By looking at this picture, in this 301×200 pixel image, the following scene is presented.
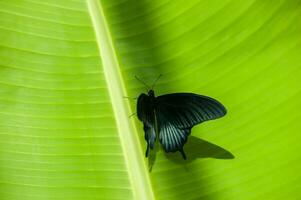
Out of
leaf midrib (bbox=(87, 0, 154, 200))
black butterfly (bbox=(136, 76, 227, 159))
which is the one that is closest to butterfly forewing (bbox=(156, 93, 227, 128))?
black butterfly (bbox=(136, 76, 227, 159))

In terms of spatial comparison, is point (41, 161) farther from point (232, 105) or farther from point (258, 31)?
point (258, 31)

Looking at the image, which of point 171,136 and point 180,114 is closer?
point 171,136

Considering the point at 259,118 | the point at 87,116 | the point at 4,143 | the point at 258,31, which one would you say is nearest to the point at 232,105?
the point at 259,118

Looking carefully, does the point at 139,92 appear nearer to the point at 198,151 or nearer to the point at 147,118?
the point at 147,118

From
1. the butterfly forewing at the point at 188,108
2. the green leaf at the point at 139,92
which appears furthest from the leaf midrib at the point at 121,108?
the butterfly forewing at the point at 188,108

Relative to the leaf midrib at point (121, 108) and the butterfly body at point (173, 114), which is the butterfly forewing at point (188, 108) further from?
the leaf midrib at point (121, 108)

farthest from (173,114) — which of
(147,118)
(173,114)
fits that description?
(147,118)

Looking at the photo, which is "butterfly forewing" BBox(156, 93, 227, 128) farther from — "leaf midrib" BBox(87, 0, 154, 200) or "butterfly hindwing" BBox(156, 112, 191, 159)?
"leaf midrib" BBox(87, 0, 154, 200)

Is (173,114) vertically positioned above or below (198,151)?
above
